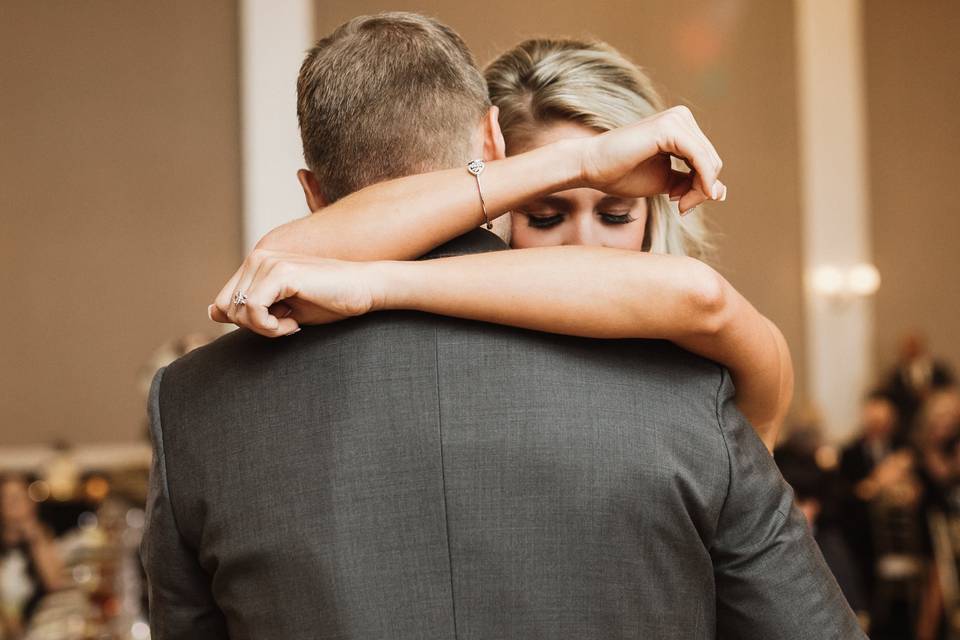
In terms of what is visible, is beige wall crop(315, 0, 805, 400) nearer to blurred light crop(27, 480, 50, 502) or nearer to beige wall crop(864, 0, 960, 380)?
beige wall crop(864, 0, 960, 380)

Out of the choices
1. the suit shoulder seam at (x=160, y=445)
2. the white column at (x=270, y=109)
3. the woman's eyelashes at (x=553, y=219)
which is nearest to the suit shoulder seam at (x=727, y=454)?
the suit shoulder seam at (x=160, y=445)

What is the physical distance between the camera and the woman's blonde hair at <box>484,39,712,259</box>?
1.97 m

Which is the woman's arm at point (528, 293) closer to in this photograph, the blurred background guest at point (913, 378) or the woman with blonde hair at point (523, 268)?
the woman with blonde hair at point (523, 268)

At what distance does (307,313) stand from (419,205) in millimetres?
166

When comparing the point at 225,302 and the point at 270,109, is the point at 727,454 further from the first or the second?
the point at 270,109

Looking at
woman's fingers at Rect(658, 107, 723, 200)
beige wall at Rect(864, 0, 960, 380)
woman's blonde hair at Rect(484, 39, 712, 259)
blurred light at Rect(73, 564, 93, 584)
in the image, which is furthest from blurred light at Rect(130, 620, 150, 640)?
beige wall at Rect(864, 0, 960, 380)

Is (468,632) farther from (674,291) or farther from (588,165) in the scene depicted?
(588,165)

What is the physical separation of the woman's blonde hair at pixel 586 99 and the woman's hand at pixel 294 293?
943 mm

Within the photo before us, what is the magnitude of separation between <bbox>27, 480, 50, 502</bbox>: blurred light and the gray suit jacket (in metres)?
6.41

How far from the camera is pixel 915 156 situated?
11.0m

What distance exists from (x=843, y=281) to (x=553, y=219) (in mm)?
9488

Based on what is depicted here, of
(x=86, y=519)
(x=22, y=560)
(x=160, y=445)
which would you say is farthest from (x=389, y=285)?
(x=86, y=519)

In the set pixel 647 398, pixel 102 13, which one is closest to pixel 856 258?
pixel 102 13

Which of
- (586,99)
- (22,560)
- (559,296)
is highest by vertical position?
(586,99)
